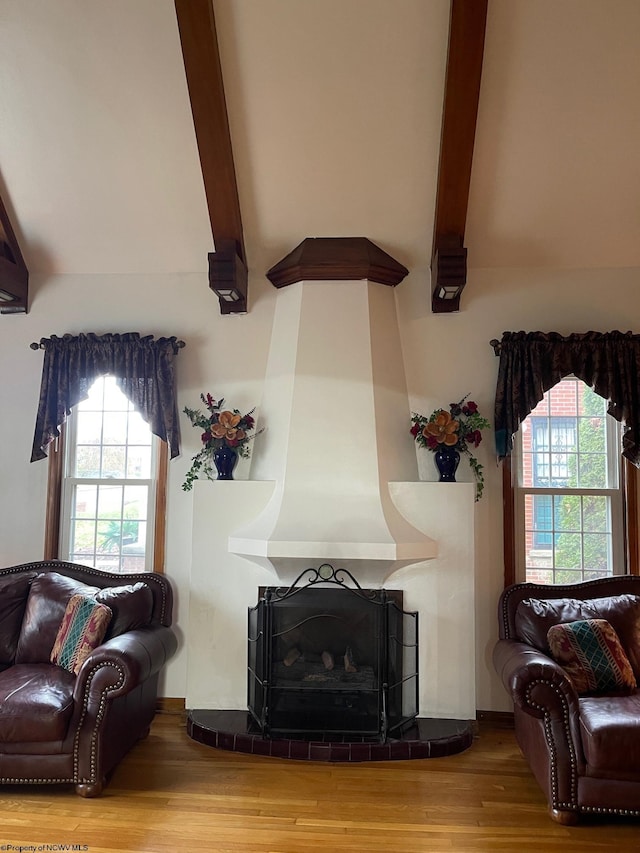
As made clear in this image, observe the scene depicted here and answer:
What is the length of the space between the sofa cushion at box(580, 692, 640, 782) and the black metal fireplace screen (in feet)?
3.69

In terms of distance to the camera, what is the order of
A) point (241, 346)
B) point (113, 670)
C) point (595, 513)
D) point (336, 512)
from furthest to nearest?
1. point (241, 346)
2. point (595, 513)
3. point (336, 512)
4. point (113, 670)

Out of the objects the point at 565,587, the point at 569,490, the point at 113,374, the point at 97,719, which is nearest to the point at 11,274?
the point at 113,374

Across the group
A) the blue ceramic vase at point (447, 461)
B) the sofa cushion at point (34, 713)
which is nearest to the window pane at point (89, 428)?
the sofa cushion at point (34, 713)

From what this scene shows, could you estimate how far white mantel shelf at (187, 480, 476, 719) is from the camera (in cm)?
379

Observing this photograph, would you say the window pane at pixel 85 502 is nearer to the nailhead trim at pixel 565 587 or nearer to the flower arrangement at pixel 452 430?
the flower arrangement at pixel 452 430

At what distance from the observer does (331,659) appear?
3771 millimetres

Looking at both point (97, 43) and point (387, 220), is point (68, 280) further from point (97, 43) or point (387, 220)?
point (387, 220)

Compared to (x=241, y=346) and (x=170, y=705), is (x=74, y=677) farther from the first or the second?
(x=241, y=346)

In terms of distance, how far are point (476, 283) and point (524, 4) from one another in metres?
1.57

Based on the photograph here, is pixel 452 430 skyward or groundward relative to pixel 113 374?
groundward

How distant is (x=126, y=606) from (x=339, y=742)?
1.44 m

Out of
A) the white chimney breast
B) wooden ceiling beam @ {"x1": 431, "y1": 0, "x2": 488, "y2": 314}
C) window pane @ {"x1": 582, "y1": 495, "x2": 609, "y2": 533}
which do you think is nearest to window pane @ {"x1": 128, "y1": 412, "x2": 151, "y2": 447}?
the white chimney breast

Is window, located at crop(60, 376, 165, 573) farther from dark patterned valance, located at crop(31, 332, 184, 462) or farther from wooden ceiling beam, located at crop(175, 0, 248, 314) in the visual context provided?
wooden ceiling beam, located at crop(175, 0, 248, 314)

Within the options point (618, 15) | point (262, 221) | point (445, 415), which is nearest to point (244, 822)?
point (445, 415)
